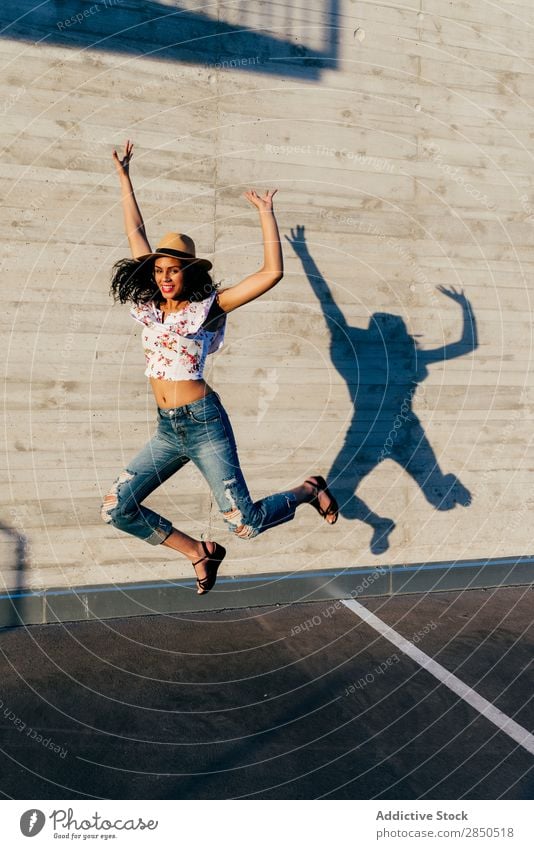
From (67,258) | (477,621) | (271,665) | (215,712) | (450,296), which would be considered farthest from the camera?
(450,296)

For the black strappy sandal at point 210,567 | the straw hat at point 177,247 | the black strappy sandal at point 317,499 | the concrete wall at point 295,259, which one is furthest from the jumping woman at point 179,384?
the concrete wall at point 295,259

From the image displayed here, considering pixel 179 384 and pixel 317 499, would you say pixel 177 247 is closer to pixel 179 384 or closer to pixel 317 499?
pixel 179 384

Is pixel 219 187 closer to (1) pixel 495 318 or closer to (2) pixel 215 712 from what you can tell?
(1) pixel 495 318

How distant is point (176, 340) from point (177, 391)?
1.43 feet

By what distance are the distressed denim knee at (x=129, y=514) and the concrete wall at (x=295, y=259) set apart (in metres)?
2.32

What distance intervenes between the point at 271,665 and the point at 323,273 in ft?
15.3

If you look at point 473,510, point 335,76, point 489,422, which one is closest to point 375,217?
point 335,76

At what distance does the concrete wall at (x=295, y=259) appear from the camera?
9273 mm

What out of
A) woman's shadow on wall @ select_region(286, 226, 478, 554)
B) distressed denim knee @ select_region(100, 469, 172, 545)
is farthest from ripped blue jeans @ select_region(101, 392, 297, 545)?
woman's shadow on wall @ select_region(286, 226, 478, 554)

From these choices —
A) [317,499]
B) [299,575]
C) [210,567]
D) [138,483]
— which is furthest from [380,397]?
[138,483]

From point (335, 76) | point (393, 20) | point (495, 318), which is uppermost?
point (393, 20)

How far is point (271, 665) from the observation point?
8656mm

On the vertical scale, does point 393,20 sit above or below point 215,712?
above

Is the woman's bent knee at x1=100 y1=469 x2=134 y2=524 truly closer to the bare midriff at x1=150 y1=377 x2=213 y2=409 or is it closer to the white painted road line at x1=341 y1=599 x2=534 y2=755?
the bare midriff at x1=150 y1=377 x2=213 y2=409
